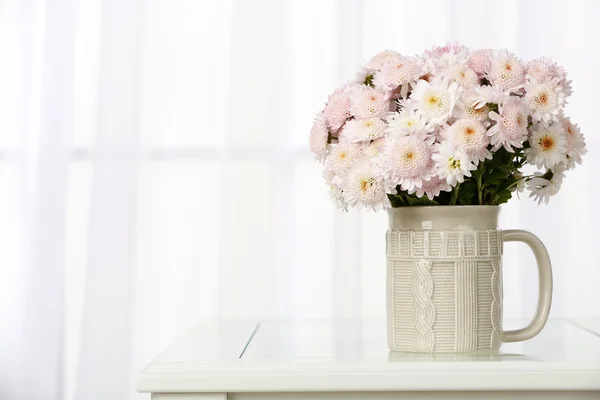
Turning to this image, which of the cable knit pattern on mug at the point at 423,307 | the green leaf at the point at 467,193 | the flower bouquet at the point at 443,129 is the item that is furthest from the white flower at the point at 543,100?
the cable knit pattern on mug at the point at 423,307

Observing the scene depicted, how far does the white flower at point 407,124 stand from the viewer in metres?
0.90

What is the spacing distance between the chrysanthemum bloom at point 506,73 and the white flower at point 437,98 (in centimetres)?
5

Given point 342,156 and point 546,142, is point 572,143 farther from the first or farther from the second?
point 342,156

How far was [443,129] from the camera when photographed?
0.90m

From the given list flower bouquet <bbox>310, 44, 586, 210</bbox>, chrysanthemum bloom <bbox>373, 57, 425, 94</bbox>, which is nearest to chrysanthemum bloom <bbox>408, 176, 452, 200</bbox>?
flower bouquet <bbox>310, 44, 586, 210</bbox>

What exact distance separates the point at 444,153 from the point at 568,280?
149 cm

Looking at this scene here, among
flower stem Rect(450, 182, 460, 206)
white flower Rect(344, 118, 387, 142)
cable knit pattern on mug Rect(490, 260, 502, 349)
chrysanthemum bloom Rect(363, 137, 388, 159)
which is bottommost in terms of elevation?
cable knit pattern on mug Rect(490, 260, 502, 349)

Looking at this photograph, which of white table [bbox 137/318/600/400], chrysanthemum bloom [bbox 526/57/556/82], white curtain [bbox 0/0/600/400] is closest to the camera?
white table [bbox 137/318/600/400]

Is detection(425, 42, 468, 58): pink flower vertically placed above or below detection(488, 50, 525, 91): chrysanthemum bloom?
above

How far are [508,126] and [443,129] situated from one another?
0.07m

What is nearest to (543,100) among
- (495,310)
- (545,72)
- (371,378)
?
(545,72)

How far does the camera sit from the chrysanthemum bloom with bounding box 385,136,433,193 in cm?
89

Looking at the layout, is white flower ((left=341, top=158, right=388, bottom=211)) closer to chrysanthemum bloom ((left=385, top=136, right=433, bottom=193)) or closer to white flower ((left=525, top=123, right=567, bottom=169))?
chrysanthemum bloom ((left=385, top=136, right=433, bottom=193))

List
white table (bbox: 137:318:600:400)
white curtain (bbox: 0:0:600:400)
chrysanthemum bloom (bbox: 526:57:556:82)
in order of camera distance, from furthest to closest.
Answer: white curtain (bbox: 0:0:600:400) → chrysanthemum bloom (bbox: 526:57:556:82) → white table (bbox: 137:318:600:400)
